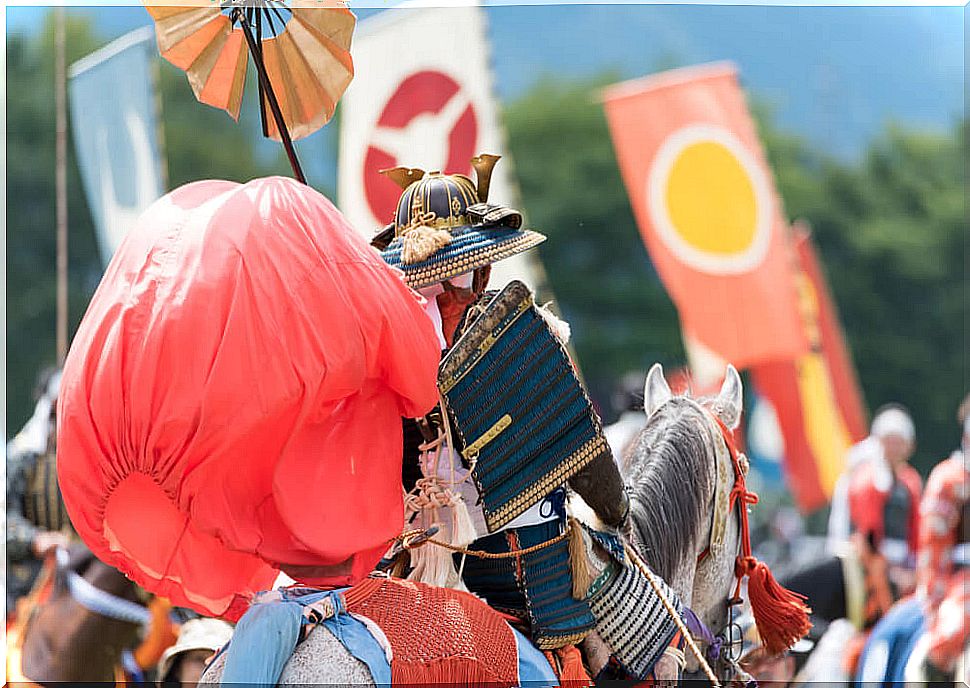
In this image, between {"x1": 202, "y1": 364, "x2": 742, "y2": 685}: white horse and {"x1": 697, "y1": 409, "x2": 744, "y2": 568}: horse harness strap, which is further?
{"x1": 697, "y1": 409, "x2": 744, "y2": 568}: horse harness strap

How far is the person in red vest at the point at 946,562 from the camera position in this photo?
7.98 m

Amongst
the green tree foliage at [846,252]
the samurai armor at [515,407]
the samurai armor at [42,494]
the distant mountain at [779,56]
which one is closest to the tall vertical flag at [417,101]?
the samurai armor at [42,494]

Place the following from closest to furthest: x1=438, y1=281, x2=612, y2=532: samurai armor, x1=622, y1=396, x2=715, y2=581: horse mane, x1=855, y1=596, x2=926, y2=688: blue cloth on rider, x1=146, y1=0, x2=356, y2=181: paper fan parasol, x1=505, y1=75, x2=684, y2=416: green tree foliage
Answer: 1. x1=438, y1=281, x2=612, y2=532: samurai armor
2. x1=146, y1=0, x2=356, y2=181: paper fan parasol
3. x1=622, y1=396, x2=715, y2=581: horse mane
4. x1=855, y1=596, x2=926, y2=688: blue cloth on rider
5. x1=505, y1=75, x2=684, y2=416: green tree foliage

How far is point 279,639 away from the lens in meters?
3.20

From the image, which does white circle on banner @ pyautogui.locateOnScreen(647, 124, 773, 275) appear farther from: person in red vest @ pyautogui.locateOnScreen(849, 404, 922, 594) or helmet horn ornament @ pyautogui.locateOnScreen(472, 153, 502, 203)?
helmet horn ornament @ pyautogui.locateOnScreen(472, 153, 502, 203)

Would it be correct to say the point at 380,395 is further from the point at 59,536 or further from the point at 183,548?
the point at 59,536

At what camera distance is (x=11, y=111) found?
2362 centimetres

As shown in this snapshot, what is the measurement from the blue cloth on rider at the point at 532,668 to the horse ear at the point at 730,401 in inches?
56.0

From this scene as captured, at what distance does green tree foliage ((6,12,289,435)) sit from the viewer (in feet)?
75.8

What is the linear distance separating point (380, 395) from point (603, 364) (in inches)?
974

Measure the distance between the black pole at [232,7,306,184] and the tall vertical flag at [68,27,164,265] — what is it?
5408 millimetres

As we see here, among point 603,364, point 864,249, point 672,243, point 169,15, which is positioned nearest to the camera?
point 169,15

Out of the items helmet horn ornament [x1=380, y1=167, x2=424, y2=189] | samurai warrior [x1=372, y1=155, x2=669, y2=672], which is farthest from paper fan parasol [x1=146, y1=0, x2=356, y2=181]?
samurai warrior [x1=372, y1=155, x2=669, y2=672]

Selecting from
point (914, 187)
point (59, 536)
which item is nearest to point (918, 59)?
point (914, 187)
